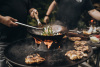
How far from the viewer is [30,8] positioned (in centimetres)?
330

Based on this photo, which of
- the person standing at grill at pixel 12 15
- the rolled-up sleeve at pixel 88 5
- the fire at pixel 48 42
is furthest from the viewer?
the rolled-up sleeve at pixel 88 5

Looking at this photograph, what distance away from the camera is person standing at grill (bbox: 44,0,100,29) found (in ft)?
13.2

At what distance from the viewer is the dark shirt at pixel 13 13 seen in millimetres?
2598

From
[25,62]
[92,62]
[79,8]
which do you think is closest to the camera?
[25,62]

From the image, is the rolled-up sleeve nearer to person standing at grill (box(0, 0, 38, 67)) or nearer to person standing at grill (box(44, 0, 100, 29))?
person standing at grill (box(44, 0, 100, 29))

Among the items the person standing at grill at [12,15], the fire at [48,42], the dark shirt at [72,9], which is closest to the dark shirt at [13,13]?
the person standing at grill at [12,15]

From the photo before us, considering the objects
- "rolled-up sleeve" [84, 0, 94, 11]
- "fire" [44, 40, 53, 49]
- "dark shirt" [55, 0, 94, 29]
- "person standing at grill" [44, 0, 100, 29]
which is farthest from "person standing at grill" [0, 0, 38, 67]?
"rolled-up sleeve" [84, 0, 94, 11]

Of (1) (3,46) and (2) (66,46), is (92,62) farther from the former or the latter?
(1) (3,46)

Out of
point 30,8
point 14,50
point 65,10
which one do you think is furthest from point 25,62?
point 65,10

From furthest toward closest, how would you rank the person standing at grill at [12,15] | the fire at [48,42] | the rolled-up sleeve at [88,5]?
the rolled-up sleeve at [88,5] → the person standing at grill at [12,15] → the fire at [48,42]

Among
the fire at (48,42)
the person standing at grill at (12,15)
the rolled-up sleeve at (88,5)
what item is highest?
the rolled-up sleeve at (88,5)

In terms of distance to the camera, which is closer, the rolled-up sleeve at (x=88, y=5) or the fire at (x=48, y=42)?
the fire at (x=48, y=42)

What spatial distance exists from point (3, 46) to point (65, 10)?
120 inches

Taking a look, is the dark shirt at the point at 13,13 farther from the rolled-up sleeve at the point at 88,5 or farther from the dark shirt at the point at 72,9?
the rolled-up sleeve at the point at 88,5
